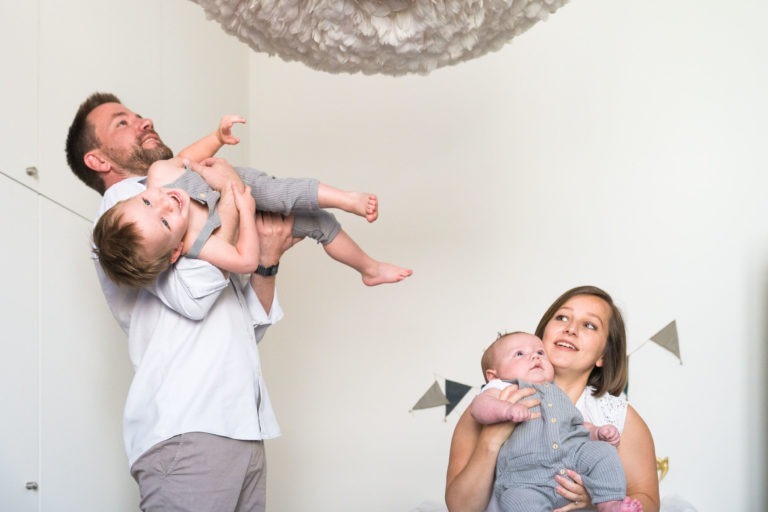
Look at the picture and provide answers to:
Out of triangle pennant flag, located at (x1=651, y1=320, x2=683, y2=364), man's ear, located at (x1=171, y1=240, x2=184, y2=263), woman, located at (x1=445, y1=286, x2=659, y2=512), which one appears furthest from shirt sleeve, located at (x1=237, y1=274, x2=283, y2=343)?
triangle pennant flag, located at (x1=651, y1=320, x2=683, y2=364)

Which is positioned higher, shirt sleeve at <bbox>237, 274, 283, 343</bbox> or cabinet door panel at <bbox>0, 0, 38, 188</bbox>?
cabinet door panel at <bbox>0, 0, 38, 188</bbox>

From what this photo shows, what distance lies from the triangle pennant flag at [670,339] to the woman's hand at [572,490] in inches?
60.9

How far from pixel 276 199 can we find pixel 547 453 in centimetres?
67

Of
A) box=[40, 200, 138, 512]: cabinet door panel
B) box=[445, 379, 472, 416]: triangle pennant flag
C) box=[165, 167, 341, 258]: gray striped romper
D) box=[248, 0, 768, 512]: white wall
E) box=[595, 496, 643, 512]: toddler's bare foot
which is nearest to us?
box=[595, 496, 643, 512]: toddler's bare foot

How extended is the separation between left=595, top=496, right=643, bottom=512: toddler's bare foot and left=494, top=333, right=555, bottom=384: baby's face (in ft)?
0.90

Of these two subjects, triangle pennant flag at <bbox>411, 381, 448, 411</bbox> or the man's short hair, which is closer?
the man's short hair

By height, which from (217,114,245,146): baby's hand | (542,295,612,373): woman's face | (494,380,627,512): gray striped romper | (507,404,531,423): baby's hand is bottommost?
(494,380,627,512): gray striped romper

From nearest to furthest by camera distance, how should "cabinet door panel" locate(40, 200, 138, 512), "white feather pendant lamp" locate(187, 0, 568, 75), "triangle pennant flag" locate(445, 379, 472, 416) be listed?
"white feather pendant lamp" locate(187, 0, 568, 75)
"cabinet door panel" locate(40, 200, 138, 512)
"triangle pennant flag" locate(445, 379, 472, 416)

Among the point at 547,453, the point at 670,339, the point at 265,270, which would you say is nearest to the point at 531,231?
the point at 670,339

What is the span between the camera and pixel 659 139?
2988 millimetres

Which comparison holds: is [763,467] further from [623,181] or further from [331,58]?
[331,58]

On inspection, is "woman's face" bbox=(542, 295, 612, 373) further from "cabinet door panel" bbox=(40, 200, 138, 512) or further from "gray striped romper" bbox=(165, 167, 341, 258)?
"cabinet door panel" bbox=(40, 200, 138, 512)

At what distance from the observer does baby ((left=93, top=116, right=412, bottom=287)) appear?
4.67ft

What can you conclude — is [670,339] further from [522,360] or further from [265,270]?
[265,270]
